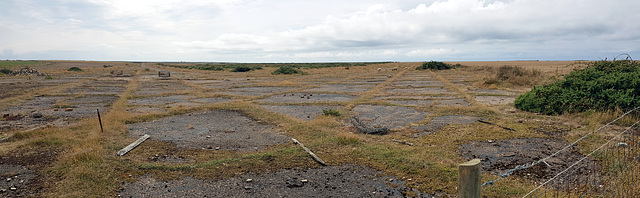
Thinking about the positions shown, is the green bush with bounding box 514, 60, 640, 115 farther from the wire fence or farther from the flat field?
the wire fence

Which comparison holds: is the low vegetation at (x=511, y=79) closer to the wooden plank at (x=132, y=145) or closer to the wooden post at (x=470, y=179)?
the wooden plank at (x=132, y=145)

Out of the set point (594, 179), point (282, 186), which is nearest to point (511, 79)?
point (594, 179)

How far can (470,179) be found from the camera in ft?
10.0

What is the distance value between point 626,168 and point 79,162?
8.63 metres

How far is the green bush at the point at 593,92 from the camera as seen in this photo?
9.70m

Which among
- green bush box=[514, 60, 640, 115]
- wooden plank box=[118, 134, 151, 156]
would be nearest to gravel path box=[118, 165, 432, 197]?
wooden plank box=[118, 134, 151, 156]

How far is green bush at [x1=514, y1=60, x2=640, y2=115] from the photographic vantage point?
9.70 meters

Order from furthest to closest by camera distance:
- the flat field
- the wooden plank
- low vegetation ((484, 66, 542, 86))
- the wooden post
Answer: low vegetation ((484, 66, 542, 86))
the wooden plank
the flat field
the wooden post

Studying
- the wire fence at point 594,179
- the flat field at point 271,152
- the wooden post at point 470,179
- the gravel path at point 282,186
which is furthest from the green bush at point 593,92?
the wooden post at point 470,179

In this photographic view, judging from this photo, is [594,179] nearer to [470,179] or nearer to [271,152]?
[470,179]

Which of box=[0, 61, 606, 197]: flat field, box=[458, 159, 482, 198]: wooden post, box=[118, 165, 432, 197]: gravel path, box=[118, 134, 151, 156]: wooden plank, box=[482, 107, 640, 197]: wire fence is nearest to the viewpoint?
box=[458, 159, 482, 198]: wooden post

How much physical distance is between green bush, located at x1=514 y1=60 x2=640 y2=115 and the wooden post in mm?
9217

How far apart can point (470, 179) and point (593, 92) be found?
33.0 ft

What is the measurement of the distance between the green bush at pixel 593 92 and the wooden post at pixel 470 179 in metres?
9.22
